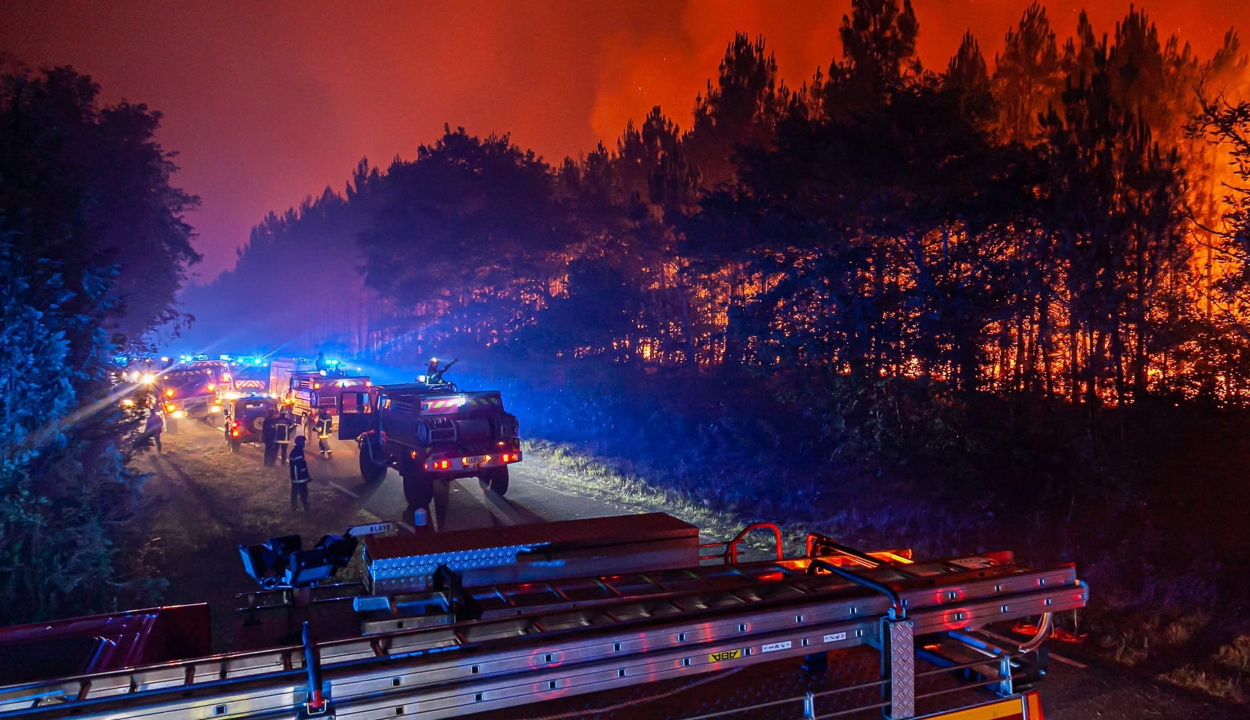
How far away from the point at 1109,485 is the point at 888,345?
4.53 meters

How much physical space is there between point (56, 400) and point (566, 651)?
8.17 m

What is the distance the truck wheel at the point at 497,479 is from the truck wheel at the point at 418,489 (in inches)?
42.3

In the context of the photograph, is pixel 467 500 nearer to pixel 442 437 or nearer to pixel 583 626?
pixel 442 437

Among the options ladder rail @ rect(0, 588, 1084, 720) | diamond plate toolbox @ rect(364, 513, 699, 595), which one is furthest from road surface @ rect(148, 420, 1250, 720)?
ladder rail @ rect(0, 588, 1084, 720)

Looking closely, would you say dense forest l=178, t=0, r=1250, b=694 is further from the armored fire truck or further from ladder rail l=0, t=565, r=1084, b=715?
ladder rail l=0, t=565, r=1084, b=715

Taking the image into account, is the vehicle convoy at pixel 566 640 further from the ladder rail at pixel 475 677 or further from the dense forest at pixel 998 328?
the dense forest at pixel 998 328

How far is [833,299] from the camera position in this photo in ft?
52.6

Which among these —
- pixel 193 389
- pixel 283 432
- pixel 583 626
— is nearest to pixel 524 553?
pixel 583 626

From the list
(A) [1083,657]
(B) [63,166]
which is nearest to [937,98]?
(A) [1083,657]

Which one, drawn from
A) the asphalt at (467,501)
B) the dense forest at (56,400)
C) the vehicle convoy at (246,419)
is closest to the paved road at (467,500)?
the asphalt at (467,501)

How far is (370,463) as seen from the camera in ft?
54.7

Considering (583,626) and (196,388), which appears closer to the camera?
(583,626)

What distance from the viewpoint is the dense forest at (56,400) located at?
25.5ft

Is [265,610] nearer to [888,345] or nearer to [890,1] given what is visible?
[888,345]
